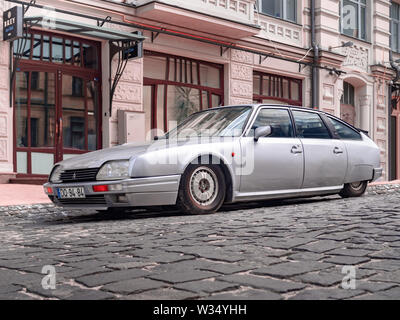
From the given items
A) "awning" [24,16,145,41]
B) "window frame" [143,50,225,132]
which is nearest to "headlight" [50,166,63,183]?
"awning" [24,16,145,41]

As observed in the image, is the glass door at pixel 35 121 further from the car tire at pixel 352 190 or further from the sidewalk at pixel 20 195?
the car tire at pixel 352 190

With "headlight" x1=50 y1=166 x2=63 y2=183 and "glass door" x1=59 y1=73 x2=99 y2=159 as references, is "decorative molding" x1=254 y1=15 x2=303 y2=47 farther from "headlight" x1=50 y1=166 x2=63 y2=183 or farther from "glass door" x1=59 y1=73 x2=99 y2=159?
"headlight" x1=50 y1=166 x2=63 y2=183

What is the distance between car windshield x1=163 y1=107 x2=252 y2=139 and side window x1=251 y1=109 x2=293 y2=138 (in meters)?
0.19

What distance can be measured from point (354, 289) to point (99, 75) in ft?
36.2

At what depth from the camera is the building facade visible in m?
11.9

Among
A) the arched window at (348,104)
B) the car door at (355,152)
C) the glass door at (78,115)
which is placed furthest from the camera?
the arched window at (348,104)

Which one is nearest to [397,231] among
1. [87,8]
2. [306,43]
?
[87,8]

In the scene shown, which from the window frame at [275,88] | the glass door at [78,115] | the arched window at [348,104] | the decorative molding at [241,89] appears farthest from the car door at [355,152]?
the arched window at [348,104]

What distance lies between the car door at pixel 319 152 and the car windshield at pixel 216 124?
0.96 m

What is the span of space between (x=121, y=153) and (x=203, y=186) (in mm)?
1042

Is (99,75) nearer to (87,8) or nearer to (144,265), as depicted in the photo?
(87,8)

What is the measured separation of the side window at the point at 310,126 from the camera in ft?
26.9

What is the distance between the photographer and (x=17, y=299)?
284 centimetres

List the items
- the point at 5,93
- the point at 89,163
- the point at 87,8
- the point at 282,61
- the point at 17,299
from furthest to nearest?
the point at 282,61
the point at 87,8
the point at 5,93
the point at 89,163
the point at 17,299
